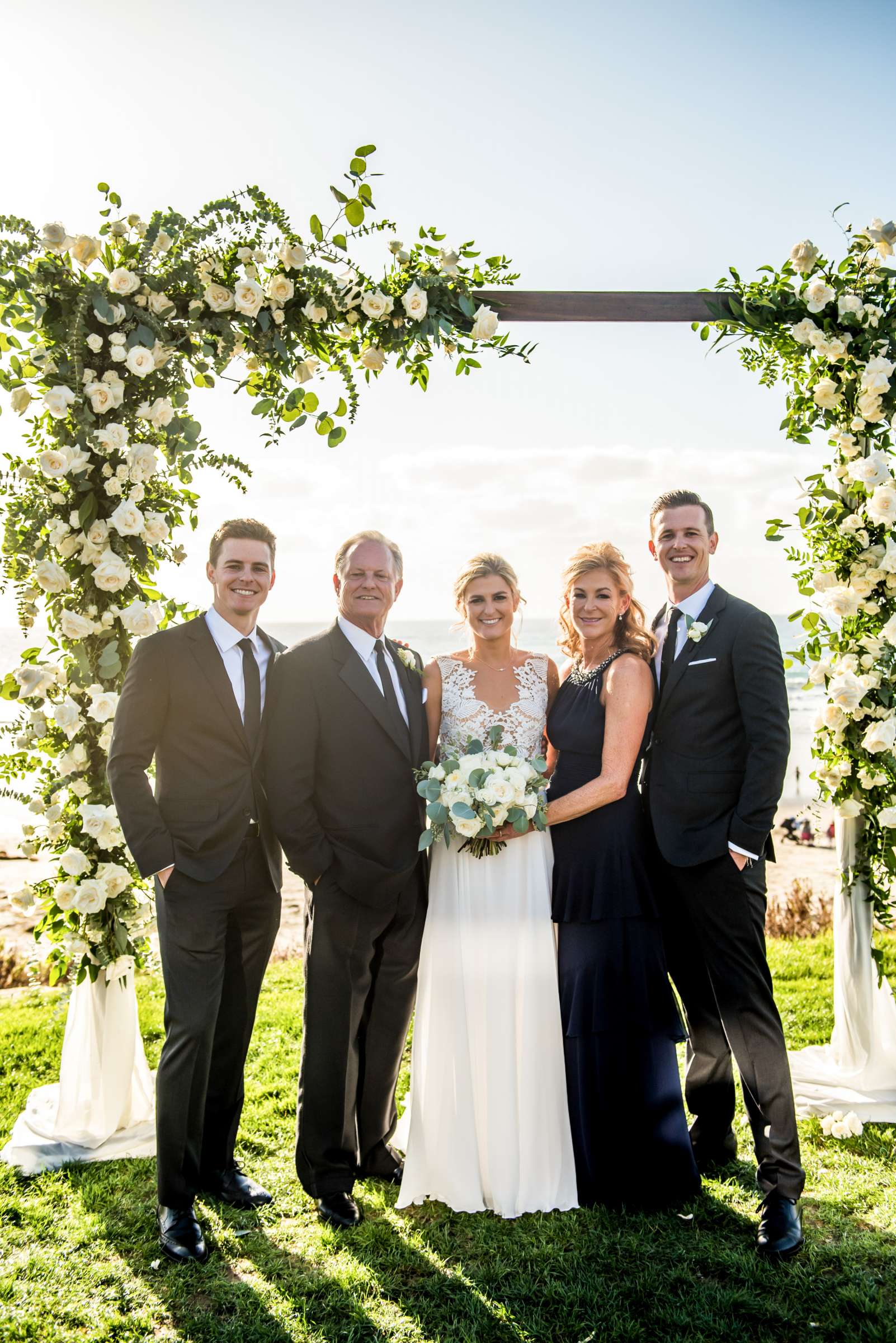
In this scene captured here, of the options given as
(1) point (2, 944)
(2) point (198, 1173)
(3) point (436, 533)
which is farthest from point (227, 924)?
(3) point (436, 533)

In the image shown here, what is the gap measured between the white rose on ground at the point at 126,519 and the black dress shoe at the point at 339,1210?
2.82 metres

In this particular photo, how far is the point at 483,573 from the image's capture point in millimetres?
4004

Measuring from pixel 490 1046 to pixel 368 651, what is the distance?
1.68m

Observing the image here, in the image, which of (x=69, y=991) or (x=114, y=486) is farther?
(x=69, y=991)

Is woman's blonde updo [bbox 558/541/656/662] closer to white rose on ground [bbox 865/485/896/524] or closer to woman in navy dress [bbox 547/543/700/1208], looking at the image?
woman in navy dress [bbox 547/543/700/1208]

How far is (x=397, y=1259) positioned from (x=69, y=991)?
2036mm

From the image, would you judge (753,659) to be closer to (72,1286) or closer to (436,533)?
(72,1286)

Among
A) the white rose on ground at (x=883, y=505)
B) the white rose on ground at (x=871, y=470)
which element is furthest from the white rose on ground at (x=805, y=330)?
the white rose on ground at (x=883, y=505)

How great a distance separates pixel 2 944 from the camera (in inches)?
332

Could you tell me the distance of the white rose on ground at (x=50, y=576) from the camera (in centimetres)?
398

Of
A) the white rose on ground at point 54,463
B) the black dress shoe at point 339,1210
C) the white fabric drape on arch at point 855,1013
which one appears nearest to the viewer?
→ the black dress shoe at point 339,1210

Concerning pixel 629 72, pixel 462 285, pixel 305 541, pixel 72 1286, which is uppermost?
pixel 305 541

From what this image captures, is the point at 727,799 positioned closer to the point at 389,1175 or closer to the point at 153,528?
the point at 389,1175

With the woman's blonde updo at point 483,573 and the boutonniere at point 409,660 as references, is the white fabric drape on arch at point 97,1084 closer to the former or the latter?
the boutonniere at point 409,660
